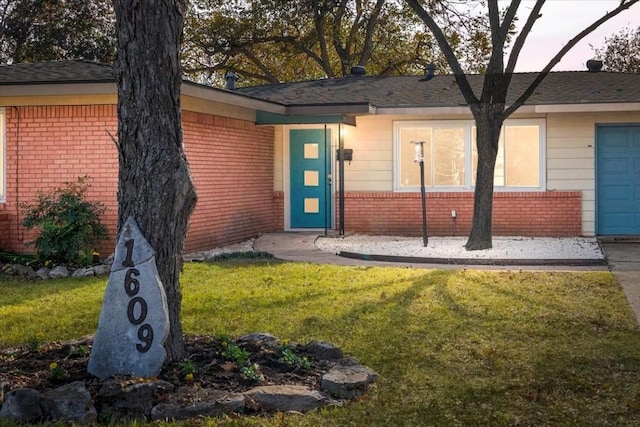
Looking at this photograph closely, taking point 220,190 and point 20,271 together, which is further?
point 220,190

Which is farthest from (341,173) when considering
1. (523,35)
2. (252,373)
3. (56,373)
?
(56,373)

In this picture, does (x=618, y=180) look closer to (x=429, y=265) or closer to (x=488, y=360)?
(x=429, y=265)

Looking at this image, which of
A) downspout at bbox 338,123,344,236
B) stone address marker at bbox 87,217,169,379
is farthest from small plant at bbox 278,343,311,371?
downspout at bbox 338,123,344,236

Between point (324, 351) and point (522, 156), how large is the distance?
1208 cm

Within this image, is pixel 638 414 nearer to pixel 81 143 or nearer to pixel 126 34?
pixel 126 34

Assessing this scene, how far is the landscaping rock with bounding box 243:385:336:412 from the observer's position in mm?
5266

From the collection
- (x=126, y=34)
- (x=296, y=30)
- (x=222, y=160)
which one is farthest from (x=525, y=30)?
(x=296, y=30)

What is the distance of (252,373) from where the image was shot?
569 centimetres

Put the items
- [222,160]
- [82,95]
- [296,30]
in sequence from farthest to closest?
[296,30] < [222,160] < [82,95]

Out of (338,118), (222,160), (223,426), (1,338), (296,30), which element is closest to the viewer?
(223,426)

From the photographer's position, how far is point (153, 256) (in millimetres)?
5930

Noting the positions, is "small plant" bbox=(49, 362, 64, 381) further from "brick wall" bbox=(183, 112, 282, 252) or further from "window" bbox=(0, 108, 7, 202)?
"window" bbox=(0, 108, 7, 202)

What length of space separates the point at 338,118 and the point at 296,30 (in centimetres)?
1658

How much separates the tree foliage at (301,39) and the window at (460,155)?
41.3 ft
